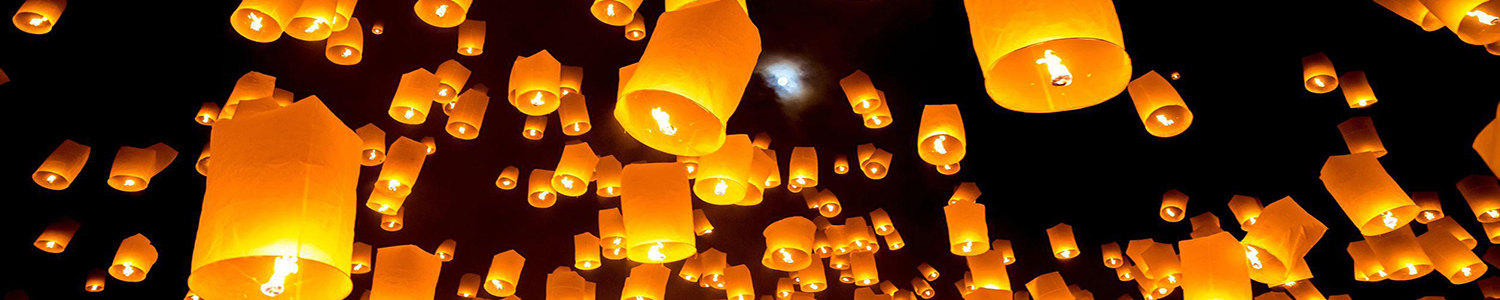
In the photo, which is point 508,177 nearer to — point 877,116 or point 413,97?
point 413,97

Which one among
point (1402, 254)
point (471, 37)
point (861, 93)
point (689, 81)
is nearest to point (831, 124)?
point (861, 93)

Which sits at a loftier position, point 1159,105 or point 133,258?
point 133,258

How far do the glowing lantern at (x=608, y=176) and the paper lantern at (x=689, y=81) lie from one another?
2.17 metres

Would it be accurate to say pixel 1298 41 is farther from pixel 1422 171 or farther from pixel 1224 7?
pixel 1422 171

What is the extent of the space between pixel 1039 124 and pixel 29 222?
472 cm

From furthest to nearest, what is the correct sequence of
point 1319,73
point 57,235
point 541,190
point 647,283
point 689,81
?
1. point 57,235
2. point 541,190
3. point 647,283
4. point 1319,73
5. point 689,81

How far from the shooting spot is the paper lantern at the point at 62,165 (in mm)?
3936

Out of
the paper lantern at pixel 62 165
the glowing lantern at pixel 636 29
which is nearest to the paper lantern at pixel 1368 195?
the glowing lantern at pixel 636 29

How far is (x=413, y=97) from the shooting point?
3645 mm

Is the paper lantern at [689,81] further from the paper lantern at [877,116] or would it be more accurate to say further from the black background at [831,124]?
the paper lantern at [877,116]

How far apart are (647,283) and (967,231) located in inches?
50.3

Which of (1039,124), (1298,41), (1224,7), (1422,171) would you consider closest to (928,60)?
(1039,124)

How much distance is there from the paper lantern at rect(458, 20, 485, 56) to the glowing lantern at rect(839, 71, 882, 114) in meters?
1.42

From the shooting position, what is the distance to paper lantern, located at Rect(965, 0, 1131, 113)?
59.6 inches
